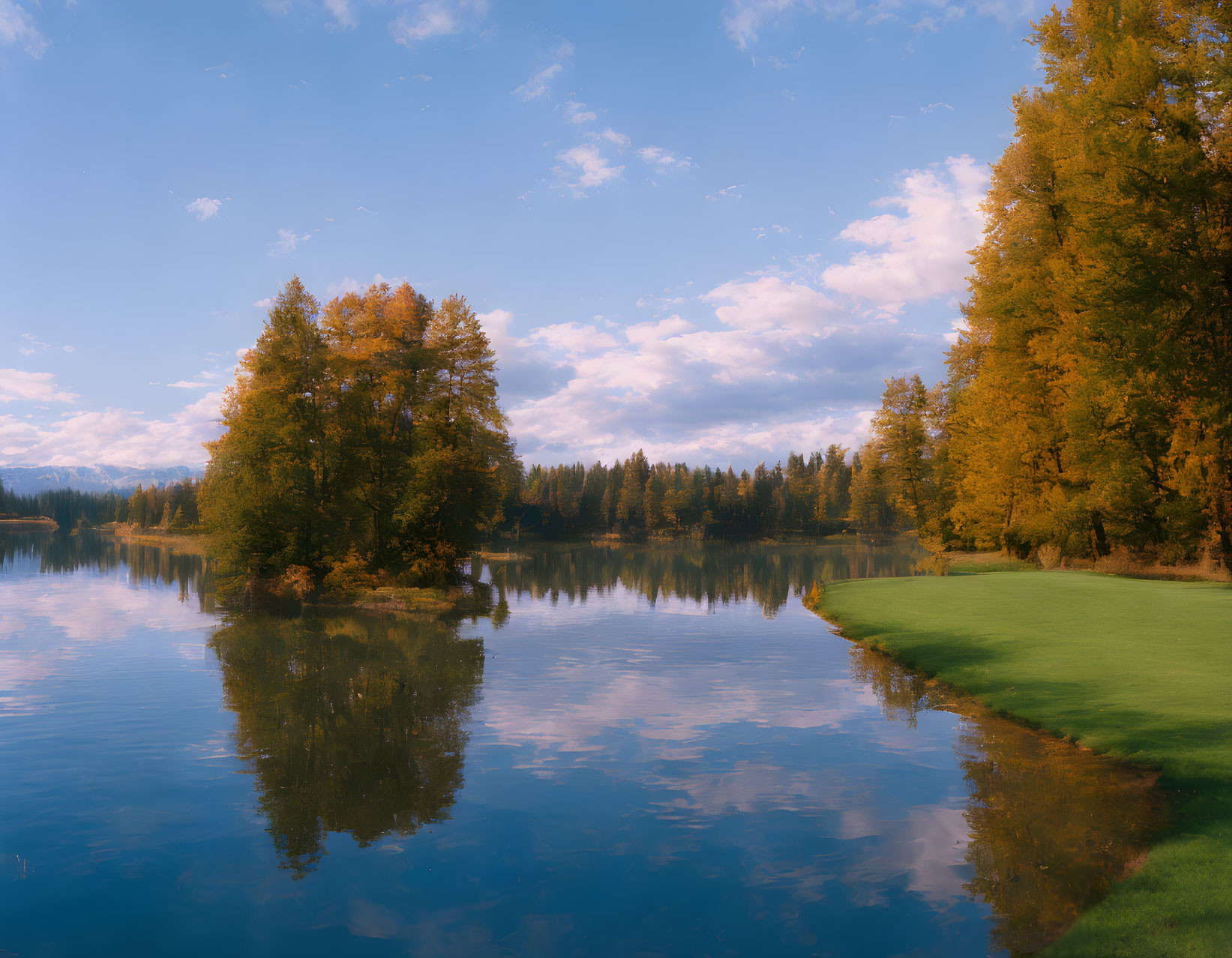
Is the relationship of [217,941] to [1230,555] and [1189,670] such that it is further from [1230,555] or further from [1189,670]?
[1230,555]

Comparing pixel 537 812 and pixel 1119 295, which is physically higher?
pixel 1119 295

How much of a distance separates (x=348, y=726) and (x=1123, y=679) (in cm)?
1856

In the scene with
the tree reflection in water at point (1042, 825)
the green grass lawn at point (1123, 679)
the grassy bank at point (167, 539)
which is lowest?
the grassy bank at point (167, 539)

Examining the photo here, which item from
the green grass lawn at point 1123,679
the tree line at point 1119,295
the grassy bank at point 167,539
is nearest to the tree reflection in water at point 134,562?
the grassy bank at point 167,539

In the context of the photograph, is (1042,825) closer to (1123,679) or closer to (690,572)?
(1123,679)

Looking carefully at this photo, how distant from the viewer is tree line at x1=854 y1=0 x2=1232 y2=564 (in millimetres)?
30953

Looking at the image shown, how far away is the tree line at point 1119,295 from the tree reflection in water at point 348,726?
99.2ft

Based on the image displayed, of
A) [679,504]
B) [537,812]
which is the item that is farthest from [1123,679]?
[679,504]

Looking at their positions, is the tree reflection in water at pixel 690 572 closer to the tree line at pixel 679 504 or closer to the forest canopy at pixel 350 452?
the forest canopy at pixel 350 452

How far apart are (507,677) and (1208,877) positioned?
56.3 ft

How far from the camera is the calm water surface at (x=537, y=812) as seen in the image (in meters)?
8.66

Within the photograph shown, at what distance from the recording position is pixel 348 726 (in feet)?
56.9

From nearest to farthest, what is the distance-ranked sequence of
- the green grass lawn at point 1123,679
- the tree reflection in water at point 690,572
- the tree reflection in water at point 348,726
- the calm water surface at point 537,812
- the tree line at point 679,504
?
the green grass lawn at point 1123,679 < the calm water surface at point 537,812 < the tree reflection in water at point 348,726 < the tree reflection in water at point 690,572 < the tree line at point 679,504

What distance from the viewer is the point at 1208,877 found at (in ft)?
28.9
